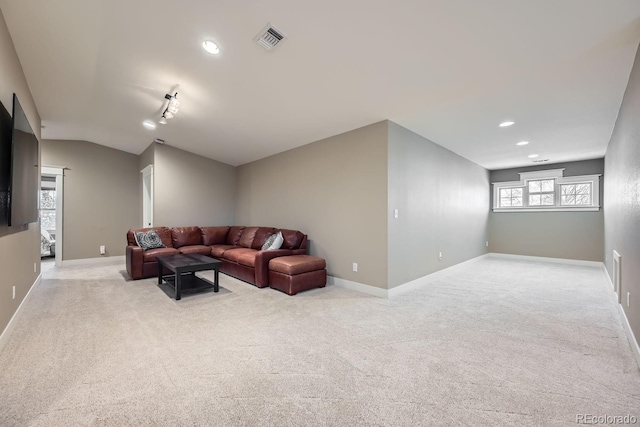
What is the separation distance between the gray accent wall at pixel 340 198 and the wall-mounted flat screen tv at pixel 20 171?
342 centimetres

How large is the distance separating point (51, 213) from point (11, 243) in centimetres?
Answer: 684

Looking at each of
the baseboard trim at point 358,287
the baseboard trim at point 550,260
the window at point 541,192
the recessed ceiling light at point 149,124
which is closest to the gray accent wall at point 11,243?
the recessed ceiling light at point 149,124

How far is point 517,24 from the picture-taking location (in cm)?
195

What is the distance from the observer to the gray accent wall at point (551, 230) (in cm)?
586

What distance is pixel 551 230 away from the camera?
6.35 metres

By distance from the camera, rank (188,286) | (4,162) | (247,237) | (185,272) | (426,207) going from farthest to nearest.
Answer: (247,237) → (426,207) → (188,286) → (185,272) → (4,162)

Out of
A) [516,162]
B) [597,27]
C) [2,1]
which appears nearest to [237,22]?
[2,1]

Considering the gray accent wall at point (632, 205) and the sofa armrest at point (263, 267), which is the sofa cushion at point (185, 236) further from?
the gray accent wall at point (632, 205)

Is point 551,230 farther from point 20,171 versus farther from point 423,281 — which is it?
point 20,171

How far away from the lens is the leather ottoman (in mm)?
3678

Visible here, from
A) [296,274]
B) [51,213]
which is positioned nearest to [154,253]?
[296,274]

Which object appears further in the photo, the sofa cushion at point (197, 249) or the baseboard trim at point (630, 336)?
the sofa cushion at point (197, 249)

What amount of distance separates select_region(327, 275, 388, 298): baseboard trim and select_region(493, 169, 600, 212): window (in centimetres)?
531

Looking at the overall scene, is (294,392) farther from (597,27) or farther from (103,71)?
(103,71)
